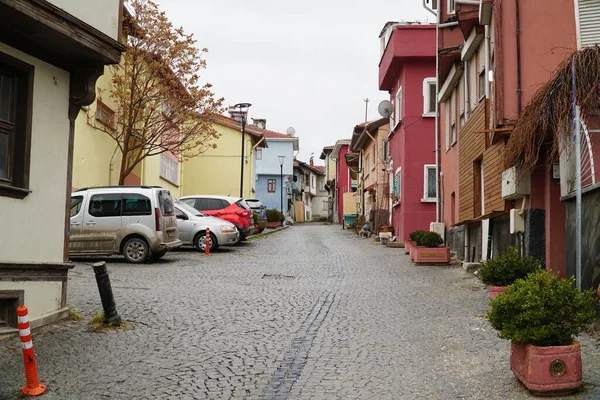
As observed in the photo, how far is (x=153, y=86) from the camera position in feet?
81.9

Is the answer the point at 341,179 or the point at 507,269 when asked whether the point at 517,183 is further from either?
the point at 341,179

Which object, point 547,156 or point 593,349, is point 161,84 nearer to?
point 547,156

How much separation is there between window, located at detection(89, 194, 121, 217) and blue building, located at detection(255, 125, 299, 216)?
47.7 m

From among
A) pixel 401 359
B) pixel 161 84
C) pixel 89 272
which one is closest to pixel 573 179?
pixel 401 359

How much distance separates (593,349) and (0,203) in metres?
6.89

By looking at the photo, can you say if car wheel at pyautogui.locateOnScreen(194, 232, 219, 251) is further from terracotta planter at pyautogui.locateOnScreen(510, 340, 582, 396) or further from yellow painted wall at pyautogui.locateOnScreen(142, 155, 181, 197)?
terracotta planter at pyautogui.locateOnScreen(510, 340, 582, 396)

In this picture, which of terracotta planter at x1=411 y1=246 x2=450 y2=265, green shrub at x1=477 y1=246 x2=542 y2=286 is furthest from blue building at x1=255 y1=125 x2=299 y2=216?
green shrub at x1=477 y1=246 x2=542 y2=286

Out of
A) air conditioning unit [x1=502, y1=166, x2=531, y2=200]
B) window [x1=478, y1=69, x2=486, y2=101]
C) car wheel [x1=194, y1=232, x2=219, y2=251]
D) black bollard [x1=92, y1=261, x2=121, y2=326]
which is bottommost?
black bollard [x1=92, y1=261, x2=121, y2=326]

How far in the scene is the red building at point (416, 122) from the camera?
87.5 ft

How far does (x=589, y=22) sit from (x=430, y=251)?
787cm

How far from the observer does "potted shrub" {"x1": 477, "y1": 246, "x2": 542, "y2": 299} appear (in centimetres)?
1070

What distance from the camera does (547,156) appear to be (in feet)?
38.8

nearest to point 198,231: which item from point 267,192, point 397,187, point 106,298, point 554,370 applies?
point 397,187

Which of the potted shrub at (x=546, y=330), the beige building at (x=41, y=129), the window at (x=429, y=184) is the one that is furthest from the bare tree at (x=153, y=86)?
the potted shrub at (x=546, y=330)
